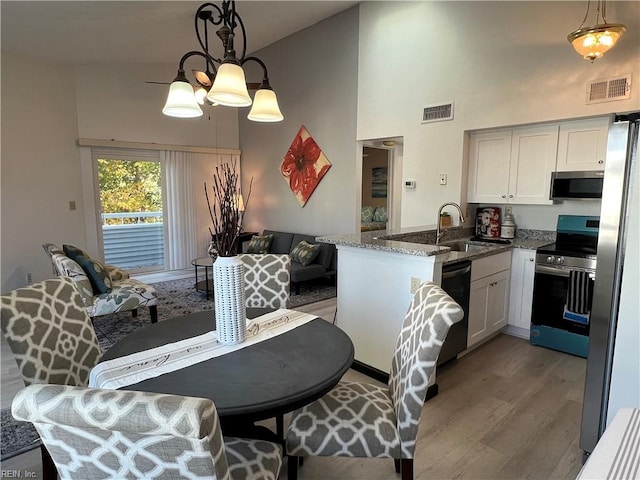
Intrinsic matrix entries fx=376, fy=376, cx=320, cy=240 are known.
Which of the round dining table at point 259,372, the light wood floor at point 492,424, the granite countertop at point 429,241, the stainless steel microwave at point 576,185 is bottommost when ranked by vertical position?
the light wood floor at point 492,424

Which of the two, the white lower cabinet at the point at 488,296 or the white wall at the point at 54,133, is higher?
the white wall at the point at 54,133

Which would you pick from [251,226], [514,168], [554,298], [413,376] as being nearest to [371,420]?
[413,376]

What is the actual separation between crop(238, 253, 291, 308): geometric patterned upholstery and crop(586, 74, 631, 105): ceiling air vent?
294 cm

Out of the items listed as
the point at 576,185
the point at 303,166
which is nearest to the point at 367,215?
the point at 303,166

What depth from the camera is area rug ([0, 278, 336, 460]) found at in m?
2.06

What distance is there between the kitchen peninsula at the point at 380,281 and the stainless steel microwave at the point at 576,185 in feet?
3.31

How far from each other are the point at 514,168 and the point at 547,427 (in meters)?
2.49

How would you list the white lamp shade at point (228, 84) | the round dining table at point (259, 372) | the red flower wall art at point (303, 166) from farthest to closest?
1. the red flower wall art at point (303, 166)
2. the white lamp shade at point (228, 84)
3. the round dining table at point (259, 372)

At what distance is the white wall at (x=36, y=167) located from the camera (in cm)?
453

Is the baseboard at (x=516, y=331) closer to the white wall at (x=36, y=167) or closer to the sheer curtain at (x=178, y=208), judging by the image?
the sheer curtain at (x=178, y=208)

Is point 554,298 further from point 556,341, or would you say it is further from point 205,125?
point 205,125

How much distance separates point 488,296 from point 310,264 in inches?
99.3

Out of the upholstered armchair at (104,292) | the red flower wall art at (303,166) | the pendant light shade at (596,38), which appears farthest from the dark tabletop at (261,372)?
the red flower wall art at (303,166)

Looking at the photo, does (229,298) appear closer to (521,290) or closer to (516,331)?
(521,290)
